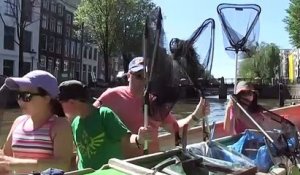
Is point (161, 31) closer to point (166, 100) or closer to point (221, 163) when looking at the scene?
point (166, 100)

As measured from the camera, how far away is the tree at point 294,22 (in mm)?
35006

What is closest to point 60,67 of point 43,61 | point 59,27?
point 59,27

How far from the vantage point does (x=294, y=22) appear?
35719 mm

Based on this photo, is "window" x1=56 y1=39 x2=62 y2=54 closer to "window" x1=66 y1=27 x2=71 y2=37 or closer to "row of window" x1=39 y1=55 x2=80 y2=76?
"row of window" x1=39 y1=55 x2=80 y2=76

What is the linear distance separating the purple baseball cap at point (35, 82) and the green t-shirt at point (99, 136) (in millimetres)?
364

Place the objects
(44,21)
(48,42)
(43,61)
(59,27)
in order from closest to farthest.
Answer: (43,61) < (44,21) < (48,42) < (59,27)

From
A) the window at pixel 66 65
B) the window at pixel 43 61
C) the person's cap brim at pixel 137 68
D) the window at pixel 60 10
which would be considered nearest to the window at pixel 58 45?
the window at pixel 66 65

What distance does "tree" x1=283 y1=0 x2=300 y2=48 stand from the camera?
115 feet

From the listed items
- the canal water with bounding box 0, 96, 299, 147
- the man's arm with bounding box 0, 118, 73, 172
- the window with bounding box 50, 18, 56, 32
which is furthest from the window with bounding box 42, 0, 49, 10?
the man's arm with bounding box 0, 118, 73, 172

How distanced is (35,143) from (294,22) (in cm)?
3504

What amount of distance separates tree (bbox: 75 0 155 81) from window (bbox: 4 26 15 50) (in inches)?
232

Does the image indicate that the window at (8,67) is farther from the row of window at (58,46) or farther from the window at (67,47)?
the window at (67,47)

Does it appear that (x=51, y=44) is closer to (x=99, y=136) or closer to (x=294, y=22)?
(x=294, y=22)

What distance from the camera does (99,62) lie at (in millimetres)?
68688
